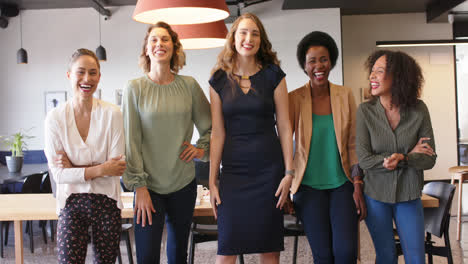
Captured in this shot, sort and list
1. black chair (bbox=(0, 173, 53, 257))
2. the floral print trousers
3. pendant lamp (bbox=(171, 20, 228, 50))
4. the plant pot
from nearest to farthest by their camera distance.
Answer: the floral print trousers
pendant lamp (bbox=(171, 20, 228, 50))
black chair (bbox=(0, 173, 53, 257))
the plant pot

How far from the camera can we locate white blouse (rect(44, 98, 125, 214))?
2215mm

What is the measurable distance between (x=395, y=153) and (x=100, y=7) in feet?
23.5

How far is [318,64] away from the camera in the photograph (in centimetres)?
268

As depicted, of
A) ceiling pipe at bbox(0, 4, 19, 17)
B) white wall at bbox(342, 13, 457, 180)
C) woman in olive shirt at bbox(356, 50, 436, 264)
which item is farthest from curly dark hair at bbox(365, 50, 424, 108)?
ceiling pipe at bbox(0, 4, 19, 17)

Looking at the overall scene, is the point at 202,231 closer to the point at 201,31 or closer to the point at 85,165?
the point at 85,165

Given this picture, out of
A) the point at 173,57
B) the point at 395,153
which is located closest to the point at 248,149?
the point at 173,57

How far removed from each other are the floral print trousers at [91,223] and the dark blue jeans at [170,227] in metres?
0.17

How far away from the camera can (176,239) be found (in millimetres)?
2477

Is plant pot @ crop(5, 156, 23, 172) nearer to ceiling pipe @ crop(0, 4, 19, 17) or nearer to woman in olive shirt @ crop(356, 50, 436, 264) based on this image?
ceiling pipe @ crop(0, 4, 19, 17)

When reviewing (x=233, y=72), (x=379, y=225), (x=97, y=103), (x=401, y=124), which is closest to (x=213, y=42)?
(x=233, y=72)

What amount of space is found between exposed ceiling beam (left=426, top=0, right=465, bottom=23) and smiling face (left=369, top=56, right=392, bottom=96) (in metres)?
6.13

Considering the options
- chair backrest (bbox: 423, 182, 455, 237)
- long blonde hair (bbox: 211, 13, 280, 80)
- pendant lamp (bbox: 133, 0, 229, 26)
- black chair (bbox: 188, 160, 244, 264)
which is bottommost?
black chair (bbox: 188, 160, 244, 264)

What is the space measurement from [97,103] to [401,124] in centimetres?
180

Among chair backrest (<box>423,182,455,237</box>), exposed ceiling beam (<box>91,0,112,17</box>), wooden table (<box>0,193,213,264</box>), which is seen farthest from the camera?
exposed ceiling beam (<box>91,0,112,17</box>)
